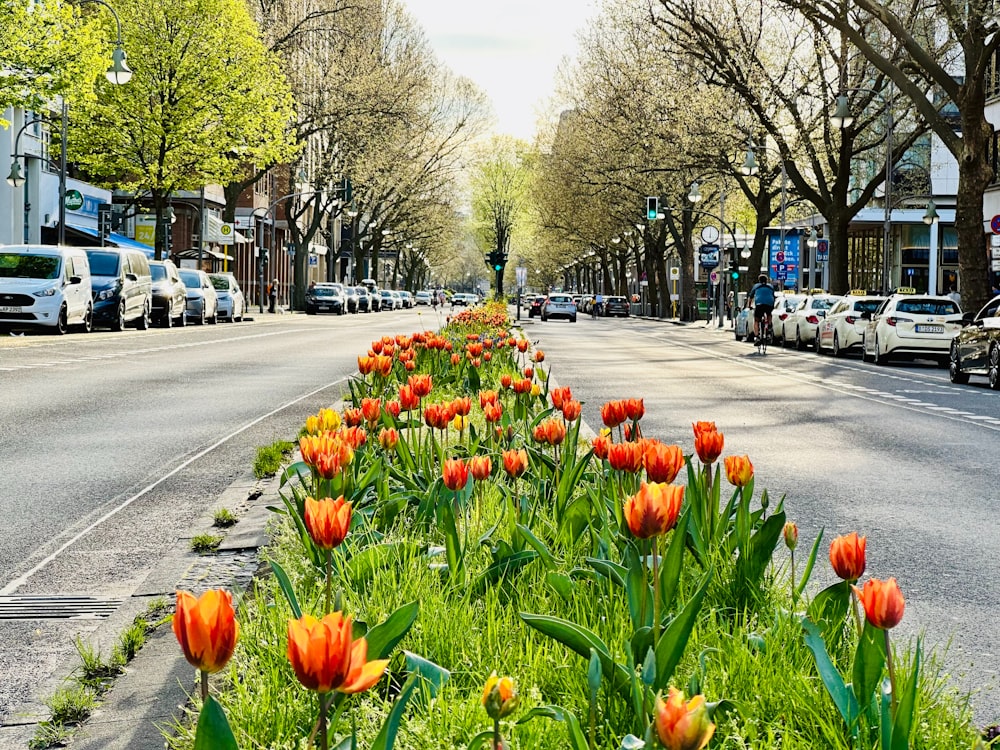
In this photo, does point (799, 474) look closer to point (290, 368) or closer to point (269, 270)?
point (290, 368)

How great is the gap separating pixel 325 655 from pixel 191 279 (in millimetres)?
46179

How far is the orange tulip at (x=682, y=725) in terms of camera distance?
1757 mm

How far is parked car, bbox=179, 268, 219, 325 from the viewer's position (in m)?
46.0

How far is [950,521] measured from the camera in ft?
27.8

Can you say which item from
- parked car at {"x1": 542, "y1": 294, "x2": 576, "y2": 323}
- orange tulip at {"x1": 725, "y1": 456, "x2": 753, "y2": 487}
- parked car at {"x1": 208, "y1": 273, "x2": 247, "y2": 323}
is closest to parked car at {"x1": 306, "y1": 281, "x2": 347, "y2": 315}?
parked car at {"x1": 542, "y1": 294, "x2": 576, "y2": 323}

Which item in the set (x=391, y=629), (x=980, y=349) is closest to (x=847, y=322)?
(x=980, y=349)

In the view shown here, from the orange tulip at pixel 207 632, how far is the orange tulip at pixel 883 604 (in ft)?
3.52

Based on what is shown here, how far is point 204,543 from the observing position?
630 cm

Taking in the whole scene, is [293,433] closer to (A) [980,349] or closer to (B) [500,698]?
(B) [500,698]

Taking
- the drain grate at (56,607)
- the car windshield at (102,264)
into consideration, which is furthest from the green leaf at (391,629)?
the car windshield at (102,264)

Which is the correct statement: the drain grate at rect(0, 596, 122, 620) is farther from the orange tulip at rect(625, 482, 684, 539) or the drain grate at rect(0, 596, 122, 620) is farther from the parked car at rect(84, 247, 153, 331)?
the parked car at rect(84, 247, 153, 331)

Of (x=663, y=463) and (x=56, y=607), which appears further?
(x=56, y=607)

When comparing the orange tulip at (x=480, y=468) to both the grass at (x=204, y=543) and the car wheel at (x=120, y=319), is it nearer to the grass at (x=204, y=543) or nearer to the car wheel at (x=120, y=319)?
the grass at (x=204, y=543)

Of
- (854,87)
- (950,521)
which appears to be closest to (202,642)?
(950,521)
